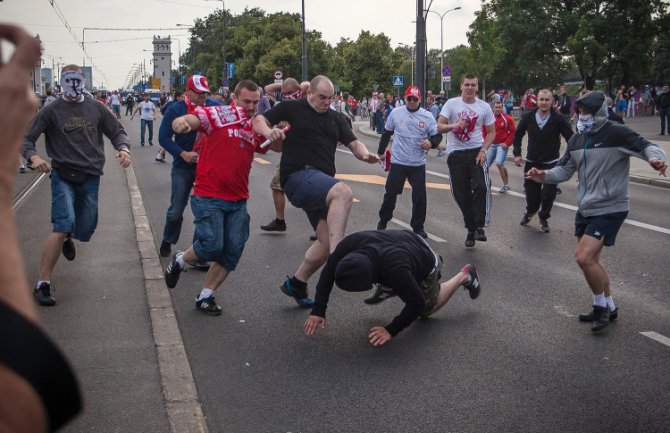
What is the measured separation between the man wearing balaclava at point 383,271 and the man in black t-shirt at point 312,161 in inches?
38.4

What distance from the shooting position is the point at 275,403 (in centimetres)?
469

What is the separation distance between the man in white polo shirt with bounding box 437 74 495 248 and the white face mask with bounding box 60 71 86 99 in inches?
180

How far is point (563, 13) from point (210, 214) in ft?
208

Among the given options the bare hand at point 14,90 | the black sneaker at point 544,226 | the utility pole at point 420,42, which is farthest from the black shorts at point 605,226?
the utility pole at point 420,42

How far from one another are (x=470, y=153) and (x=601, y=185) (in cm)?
370

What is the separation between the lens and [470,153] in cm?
1004

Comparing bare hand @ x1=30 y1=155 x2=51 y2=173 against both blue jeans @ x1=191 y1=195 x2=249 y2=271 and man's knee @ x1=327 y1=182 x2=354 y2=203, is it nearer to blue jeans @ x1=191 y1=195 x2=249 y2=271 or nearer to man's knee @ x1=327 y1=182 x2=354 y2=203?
blue jeans @ x1=191 y1=195 x2=249 y2=271

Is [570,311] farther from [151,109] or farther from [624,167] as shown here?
[151,109]

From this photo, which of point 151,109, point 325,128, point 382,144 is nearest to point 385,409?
point 325,128

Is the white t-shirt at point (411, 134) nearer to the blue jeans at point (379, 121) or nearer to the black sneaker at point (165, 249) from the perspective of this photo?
the black sneaker at point (165, 249)

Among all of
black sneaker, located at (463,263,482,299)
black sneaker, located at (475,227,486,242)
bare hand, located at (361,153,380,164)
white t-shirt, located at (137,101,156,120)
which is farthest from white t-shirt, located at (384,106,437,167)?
white t-shirt, located at (137,101,156,120)

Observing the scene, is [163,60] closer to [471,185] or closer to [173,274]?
[471,185]

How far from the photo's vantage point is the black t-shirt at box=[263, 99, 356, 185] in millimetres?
6910

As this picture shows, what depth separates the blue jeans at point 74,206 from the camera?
6941 millimetres
